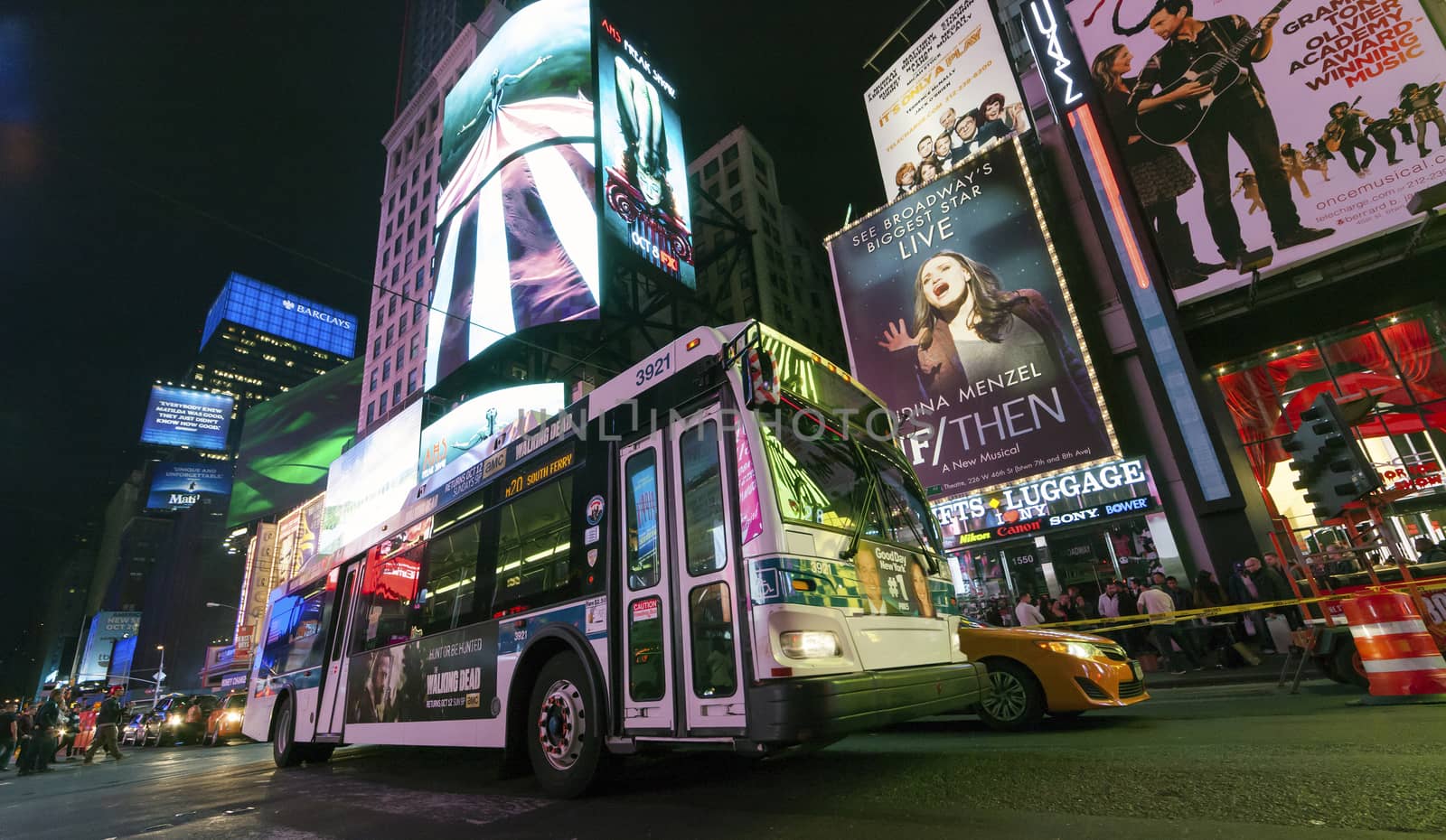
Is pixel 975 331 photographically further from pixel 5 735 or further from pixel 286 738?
pixel 5 735

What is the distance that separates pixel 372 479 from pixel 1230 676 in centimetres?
3441

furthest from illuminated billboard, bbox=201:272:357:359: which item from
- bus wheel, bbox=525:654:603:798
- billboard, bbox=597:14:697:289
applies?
bus wheel, bbox=525:654:603:798

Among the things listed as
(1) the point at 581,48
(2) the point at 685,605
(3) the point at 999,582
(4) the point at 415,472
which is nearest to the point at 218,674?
(4) the point at 415,472

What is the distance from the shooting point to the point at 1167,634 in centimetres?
1142

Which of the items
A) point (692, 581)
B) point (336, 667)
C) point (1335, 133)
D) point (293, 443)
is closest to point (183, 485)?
point (293, 443)

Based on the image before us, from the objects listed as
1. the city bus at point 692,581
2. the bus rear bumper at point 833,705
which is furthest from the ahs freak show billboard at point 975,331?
the bus rear bumper at point 833,705

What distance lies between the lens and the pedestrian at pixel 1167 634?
11.0 m

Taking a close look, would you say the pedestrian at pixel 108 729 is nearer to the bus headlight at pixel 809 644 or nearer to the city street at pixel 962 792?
the city street at pixel 962 792

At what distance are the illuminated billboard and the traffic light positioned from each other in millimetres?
141974

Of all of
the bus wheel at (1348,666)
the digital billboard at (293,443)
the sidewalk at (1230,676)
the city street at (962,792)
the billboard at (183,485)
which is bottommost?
the sidewalk at (1230,676)

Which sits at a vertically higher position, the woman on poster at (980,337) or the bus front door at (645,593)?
the woman on poster at (980,337)

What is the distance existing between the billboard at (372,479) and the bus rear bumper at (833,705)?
96.6ft

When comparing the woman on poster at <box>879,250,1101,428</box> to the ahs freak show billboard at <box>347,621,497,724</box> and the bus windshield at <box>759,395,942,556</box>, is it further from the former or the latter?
the ahs freak show billboard at <box>347,621,497,724</box>

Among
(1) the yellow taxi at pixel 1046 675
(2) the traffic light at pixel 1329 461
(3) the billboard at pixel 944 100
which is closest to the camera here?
(1) the yellow taxi at pixel 1046 675
